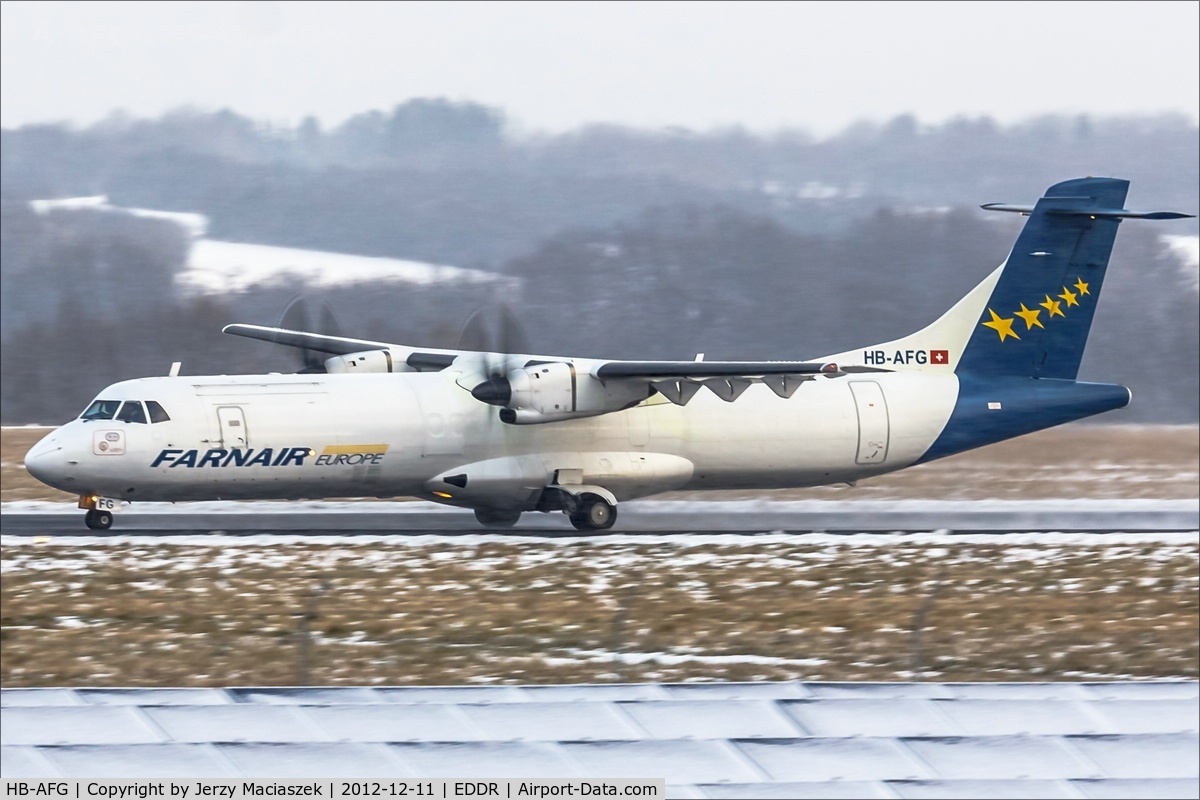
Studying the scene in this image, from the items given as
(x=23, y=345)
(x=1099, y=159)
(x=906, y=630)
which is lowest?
(x=906, y=630)

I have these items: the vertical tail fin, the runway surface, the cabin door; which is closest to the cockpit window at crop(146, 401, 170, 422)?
the runway surface

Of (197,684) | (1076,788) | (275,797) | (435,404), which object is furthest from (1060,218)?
(275,797)

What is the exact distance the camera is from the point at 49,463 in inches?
683

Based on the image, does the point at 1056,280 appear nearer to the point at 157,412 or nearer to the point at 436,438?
the point at 436,438

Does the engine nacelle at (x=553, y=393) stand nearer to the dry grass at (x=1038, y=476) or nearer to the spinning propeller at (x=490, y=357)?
the spinning propeller at (x=490, y=357)

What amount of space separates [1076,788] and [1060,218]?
58.3 feet

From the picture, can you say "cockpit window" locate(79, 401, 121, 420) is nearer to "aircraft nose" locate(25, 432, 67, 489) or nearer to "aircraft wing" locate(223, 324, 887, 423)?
"aircraft nose" locate(25, 432, 67, 489)

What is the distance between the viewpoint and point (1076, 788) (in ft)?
18.6

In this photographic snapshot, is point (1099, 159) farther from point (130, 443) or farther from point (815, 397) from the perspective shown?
point (130, 443)

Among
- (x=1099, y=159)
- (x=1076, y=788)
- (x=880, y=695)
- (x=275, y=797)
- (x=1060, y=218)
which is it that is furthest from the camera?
(x=1099, y=159)

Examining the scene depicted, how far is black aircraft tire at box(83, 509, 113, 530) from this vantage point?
60.5 feet

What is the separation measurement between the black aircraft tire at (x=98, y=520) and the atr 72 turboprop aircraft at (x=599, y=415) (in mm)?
31

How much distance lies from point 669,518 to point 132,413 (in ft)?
27.5

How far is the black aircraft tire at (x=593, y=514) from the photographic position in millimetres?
19141
